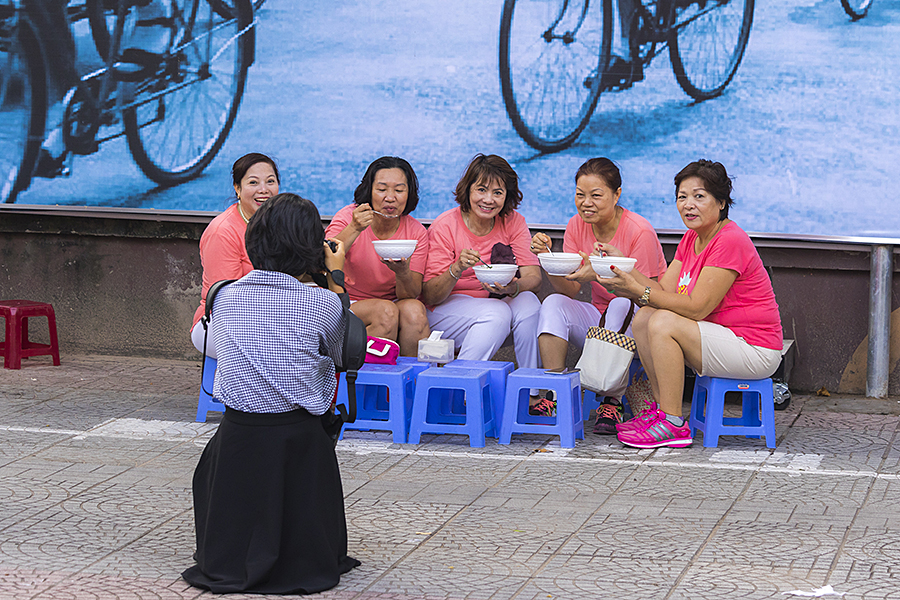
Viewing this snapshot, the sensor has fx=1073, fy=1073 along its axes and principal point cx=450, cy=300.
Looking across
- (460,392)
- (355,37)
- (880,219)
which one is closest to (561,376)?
(460,392)

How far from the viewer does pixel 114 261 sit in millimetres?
7941

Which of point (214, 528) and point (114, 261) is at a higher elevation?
point (114, 261)

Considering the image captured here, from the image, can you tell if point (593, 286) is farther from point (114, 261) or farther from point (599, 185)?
point (114, 261)

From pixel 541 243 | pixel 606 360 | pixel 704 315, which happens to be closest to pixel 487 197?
pixel 541 243

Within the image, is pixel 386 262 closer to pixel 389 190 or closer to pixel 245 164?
pixel 389 190

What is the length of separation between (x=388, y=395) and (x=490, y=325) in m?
0.68

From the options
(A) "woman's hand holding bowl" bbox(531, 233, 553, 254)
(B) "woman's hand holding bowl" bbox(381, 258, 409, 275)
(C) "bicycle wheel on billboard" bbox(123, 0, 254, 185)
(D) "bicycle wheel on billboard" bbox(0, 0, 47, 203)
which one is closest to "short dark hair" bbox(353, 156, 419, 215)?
(B) "woman's hand holding bowl" bbox(381, 258, 409, 275)

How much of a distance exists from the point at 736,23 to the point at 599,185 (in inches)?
65.0

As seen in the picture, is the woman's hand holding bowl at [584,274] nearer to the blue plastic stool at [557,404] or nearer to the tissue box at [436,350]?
the blue plastic stool at [557,404]

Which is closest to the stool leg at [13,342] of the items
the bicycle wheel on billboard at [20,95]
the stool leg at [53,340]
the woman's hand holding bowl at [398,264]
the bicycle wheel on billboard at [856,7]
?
the stool leg at [53,340]

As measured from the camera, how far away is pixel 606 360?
5492 millimetres

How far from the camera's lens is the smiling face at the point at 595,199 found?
5805 mm

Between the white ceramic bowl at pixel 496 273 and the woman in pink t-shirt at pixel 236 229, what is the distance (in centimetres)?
119

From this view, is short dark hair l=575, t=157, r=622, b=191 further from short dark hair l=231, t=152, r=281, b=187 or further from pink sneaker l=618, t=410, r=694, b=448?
short dark hair l=231, t=152, r=281, b=187
